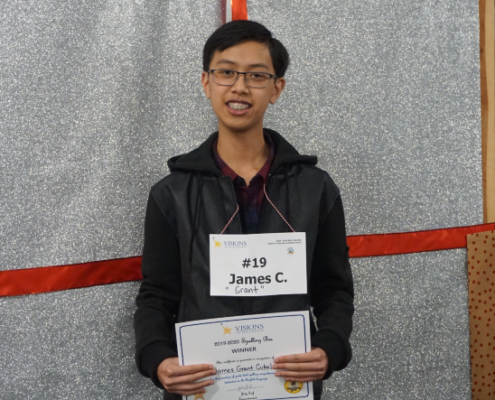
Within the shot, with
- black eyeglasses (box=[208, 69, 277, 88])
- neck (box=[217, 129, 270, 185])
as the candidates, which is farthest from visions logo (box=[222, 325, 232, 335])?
black eyeglasses (box=[208, 69, 277, 88])

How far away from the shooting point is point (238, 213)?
1.07 m

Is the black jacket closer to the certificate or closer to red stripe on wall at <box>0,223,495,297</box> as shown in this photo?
the certificate

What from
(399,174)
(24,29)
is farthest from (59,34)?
(399,174)

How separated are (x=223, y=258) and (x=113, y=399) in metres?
0.71

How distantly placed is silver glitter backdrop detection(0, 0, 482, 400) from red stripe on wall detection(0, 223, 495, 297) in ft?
0.07

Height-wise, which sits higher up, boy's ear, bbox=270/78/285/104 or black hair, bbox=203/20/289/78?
black hair, bbox=203/20/289/78

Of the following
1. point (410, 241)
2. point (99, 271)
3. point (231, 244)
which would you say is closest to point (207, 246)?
point (231, 244)

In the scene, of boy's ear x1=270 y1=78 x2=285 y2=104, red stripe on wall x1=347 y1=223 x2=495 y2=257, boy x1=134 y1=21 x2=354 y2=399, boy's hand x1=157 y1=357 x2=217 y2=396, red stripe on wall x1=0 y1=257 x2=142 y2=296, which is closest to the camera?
boy's hand x1=157 y1=357 x2=217 y2=396

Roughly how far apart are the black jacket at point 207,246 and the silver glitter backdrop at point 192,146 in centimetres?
41

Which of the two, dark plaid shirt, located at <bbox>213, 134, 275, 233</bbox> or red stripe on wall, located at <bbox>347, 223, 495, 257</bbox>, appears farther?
red stripe on wall, located at <bbox>347, 223, 495, 257</bbox>

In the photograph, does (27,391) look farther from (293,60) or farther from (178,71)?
(293,60)

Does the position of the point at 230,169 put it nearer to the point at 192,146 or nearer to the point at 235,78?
the point at 235,78

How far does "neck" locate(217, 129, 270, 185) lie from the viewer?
45.0 inches

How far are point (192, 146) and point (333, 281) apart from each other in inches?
24.2
